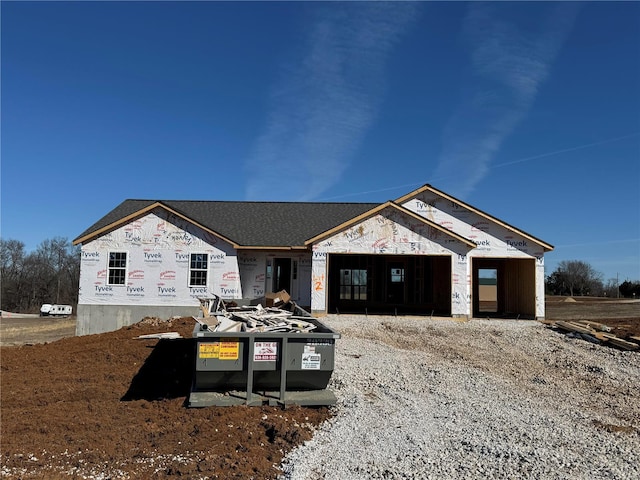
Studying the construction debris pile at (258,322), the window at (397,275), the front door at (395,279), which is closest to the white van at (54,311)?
the front door at (395,279)

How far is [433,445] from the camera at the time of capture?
6008mm

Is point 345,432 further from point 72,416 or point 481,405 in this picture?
point 72,416

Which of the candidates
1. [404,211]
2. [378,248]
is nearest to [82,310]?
[378,248]

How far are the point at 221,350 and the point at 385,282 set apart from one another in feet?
58.5

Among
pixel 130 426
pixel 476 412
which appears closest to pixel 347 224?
pixel 476 412

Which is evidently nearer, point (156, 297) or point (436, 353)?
point (436, 353)

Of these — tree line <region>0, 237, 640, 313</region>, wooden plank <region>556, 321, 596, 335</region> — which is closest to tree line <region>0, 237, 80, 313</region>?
tree line <region>0, 237, 640, 313</region>

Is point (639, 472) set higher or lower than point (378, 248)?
lower

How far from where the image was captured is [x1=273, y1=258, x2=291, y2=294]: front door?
21.9m

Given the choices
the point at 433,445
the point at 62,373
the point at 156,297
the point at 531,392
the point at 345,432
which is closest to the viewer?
the point at 433,445

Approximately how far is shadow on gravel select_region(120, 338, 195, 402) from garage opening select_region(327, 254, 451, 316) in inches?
489

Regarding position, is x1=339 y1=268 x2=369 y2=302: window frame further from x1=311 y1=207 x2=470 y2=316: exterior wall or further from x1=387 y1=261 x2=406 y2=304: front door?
x1=311 y1=207 x2=470 y2=316: exterior wall

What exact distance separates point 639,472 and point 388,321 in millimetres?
12665

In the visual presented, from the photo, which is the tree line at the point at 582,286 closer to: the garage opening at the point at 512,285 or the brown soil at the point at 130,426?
the garage opening at the point at 512,285
